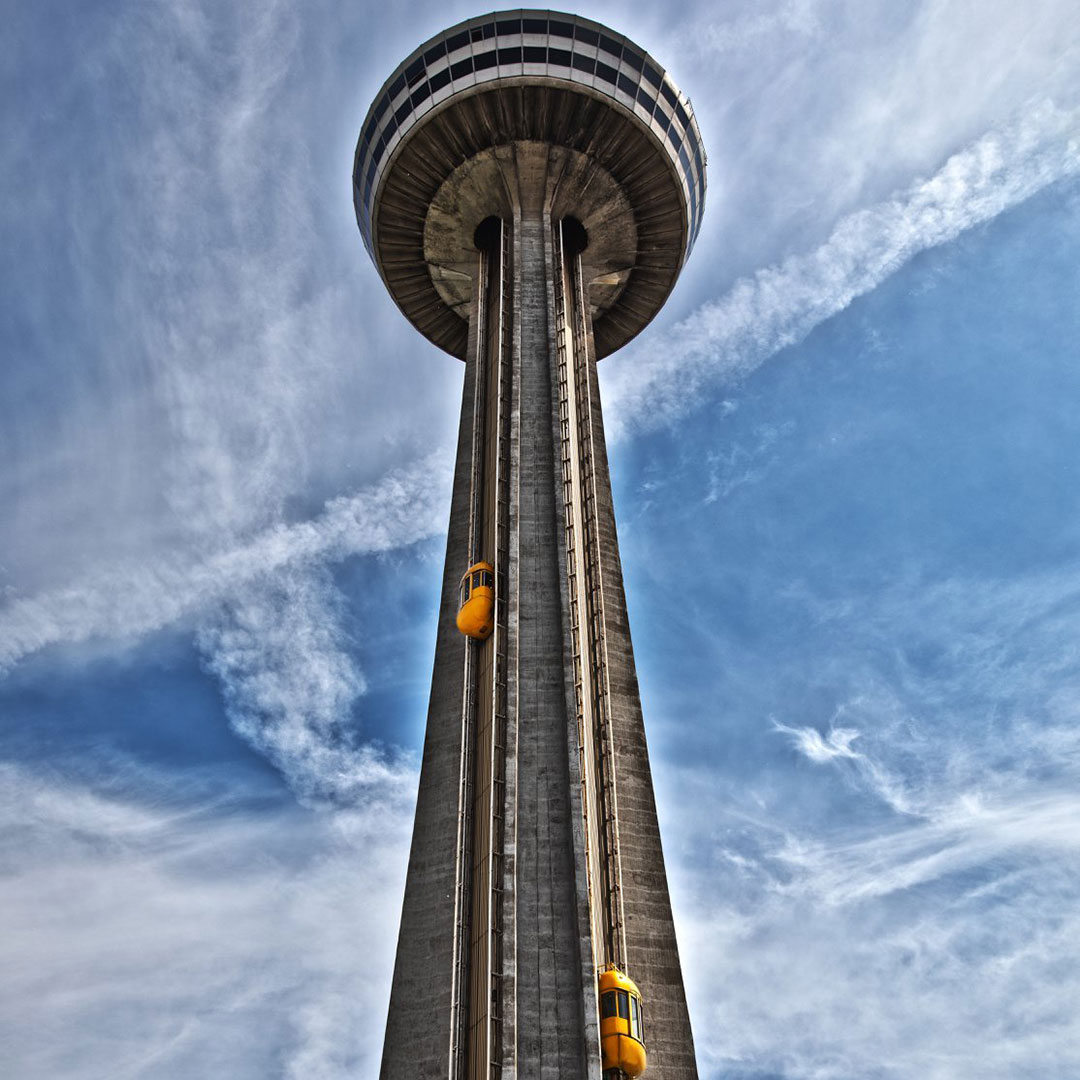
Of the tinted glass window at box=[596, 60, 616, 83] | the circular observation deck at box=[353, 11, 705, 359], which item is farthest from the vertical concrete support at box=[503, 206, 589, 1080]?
the tinted glass window at box=[596, 60, 616, 83]

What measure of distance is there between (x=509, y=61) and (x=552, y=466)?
1776 cm

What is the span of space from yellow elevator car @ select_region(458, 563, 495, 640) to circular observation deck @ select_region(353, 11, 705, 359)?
18.0 metres

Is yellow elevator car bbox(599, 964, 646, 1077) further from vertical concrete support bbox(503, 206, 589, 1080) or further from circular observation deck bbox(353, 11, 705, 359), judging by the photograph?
circular observation deck bbox(353, 11, 705, 359)

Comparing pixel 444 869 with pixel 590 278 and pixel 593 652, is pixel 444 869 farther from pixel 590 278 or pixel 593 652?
pixel 590 278

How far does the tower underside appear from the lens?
2250cm

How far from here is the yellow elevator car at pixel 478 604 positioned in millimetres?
29375

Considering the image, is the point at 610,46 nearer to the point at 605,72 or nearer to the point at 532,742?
the point at 605,72

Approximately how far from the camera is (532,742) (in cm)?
2661

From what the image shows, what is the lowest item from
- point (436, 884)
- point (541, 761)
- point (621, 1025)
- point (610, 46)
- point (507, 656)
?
point (621, 1025)

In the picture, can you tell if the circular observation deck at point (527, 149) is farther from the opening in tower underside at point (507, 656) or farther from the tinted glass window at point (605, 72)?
the opening in tower underside at point (507, 656)

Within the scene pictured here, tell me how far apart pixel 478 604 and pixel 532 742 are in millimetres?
4958

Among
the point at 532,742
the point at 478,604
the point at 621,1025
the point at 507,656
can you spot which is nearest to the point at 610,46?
the point at 478,604

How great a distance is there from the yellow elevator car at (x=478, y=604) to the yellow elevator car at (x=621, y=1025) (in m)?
10.4

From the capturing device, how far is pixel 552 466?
1310 inches
